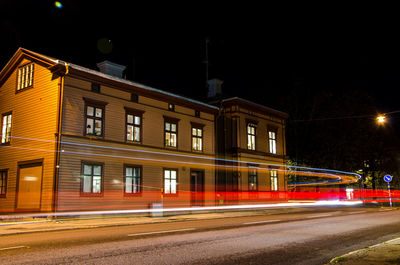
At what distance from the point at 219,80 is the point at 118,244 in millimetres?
A: 28727

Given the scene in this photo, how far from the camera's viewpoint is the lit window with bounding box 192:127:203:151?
28906mm

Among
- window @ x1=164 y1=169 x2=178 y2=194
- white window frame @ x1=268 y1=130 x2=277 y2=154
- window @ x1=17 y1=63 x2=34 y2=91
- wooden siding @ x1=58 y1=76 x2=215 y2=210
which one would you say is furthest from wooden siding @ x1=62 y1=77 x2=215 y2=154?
white window frame @ x1=268 y1=130 x2=277 y2=154

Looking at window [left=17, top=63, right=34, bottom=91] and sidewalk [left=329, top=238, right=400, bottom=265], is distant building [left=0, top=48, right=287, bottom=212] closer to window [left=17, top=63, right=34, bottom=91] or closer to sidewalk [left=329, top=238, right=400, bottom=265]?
window [left=17, top=63, right=34, bottom=91]

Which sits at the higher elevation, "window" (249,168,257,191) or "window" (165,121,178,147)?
"window" (165,121,178,147)

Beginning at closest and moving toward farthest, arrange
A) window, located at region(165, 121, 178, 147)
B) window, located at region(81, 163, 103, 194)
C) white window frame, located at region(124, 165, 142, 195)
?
1. window, located at region(81, 163, 103, 194)
2. white window frame, located at region(124, 165, 142, 195)
3. window, located at region(165, 121, 178, 147)

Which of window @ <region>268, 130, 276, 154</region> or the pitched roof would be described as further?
window @ <region>268, 130, 276, 154</region>

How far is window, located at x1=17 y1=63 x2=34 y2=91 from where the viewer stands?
22.9m

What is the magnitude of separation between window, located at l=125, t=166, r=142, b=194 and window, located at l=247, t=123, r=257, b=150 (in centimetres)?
1235

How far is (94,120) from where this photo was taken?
22.2 meters

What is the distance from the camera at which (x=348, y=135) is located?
1780 inches

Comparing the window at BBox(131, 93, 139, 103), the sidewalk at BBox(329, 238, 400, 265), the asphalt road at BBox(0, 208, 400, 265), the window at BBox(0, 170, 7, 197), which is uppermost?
the window at BBox(131, 93, 139, 103)

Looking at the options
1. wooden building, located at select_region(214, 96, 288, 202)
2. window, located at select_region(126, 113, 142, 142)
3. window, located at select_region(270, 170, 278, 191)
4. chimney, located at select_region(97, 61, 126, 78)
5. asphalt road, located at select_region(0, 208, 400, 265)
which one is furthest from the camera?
window, located at select_region(270, 170, 278, 191)

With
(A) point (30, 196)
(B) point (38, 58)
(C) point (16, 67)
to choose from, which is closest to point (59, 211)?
(A) point (30, 196)

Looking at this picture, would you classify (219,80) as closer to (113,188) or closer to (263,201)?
(263,201)
